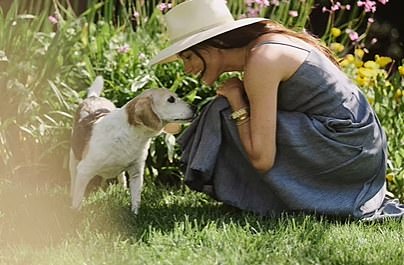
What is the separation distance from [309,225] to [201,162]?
1.91 ft

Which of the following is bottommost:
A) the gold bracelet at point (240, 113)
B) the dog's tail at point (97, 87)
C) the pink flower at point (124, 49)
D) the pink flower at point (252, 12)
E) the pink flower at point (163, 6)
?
the dog's tail at point (97, 87)

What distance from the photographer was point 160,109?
4027mm

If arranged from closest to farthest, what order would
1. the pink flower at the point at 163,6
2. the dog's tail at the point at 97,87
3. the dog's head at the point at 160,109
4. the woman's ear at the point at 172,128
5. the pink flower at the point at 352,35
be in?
the dog's head at the point at 160,109
the woman's ear at the point at 172,128
the dog's tail at the point at 97,87
the pink flower at the point at 163,6
the pink flower at the point at 352,35

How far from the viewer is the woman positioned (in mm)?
3990

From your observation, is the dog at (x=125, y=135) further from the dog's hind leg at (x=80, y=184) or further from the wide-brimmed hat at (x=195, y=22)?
the wide-brimmed hat at (x=195, y=22)

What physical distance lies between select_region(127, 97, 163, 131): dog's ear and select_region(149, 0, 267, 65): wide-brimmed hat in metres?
0.18

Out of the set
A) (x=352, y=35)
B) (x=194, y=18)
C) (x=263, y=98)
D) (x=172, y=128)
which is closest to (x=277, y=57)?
(x=263, y=98)

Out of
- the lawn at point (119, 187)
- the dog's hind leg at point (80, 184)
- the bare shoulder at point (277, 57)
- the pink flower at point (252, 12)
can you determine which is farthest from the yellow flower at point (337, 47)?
the dog's hind leg at point (80, 184)

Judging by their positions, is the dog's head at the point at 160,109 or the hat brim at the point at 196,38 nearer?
the hat brim at the point at 196,38

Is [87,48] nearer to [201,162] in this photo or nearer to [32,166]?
[32,166]

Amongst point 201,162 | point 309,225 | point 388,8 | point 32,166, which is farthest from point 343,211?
point 388,8

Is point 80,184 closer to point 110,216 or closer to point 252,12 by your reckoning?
point 110,216

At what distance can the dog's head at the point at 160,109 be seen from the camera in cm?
403

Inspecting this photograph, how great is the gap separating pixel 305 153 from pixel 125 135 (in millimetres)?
784
